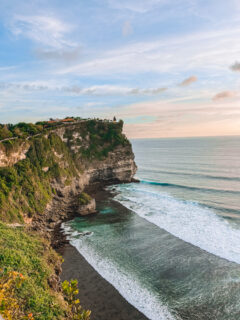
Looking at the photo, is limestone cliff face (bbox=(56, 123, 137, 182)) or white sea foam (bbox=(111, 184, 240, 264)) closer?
white sea foam (bbox=(111, 184, 240, 264))

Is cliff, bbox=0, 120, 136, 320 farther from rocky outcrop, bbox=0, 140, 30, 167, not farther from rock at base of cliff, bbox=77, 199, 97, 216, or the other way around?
rock at base of cliff, bbox=77, 199, 97, 216

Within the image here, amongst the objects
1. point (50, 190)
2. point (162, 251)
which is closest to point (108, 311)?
point (162, 251)

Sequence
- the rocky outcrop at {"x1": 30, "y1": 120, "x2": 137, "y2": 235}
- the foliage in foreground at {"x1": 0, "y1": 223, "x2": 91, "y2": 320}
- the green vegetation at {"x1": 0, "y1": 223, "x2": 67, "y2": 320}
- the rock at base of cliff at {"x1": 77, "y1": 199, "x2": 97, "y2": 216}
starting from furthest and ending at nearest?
the rocky outcrop at {"x1": 30, "y1": 120, "x2": 137, "y2": 235} → the rock at base of cliff at {"x1": 77, "y1": 199, "x2": 97, "y2": 216} → the foliage in foreground at {"x1": 0, "y1": 223, "x2": 91, "y2": 320} → the green vegetation at {"x1": 0, "y1": 223, "x2": 67, "y2": 320}

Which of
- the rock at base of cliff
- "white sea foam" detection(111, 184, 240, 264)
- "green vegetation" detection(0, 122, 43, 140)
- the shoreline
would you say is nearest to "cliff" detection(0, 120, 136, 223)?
"green vegetation" detection(0, 122, 43, 140)

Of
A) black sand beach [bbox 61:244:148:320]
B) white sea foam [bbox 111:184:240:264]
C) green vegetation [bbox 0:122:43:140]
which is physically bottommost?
white sea foam [bbox 111:184:240:264]

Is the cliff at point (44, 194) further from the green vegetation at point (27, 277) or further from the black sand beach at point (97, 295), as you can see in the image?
the black sand beach at point (97, 295)

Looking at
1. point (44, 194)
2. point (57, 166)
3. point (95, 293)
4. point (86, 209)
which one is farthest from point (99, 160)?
point (95, 293)

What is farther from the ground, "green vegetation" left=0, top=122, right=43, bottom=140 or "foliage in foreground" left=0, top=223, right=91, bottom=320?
"green vegetation" left=0, top=122, right=43, bottom=140
